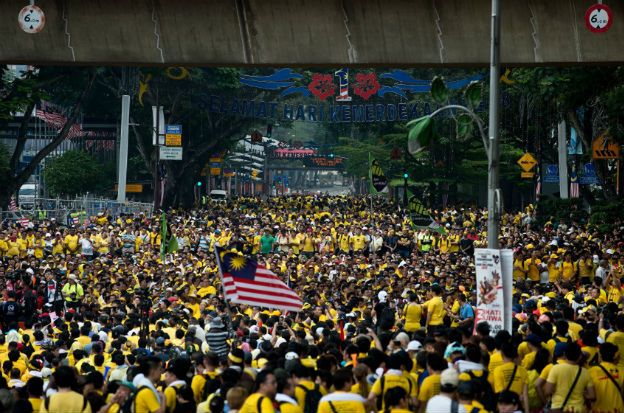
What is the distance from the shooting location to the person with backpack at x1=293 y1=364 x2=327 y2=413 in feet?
32.8

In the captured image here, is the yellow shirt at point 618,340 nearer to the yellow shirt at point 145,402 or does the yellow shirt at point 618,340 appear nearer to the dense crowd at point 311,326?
the dense crowd at point 311,326

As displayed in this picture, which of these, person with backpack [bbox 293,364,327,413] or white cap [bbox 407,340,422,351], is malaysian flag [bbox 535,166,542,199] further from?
person with backpack [bbox 293,364,327,413]

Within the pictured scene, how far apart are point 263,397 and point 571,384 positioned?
10.2 ft

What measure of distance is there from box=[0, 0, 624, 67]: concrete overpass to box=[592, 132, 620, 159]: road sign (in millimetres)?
16298

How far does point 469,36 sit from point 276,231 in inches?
804

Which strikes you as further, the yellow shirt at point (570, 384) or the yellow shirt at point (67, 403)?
the yellow shirt at point (570, 384)

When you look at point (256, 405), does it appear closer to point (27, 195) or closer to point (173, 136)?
point (173, 136)

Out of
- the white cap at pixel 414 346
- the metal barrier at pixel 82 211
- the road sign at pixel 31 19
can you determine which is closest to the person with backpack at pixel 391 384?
the white cap at pixel 414 346

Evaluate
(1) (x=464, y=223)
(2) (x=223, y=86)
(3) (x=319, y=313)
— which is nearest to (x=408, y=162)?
(2) (x=223, y=86)

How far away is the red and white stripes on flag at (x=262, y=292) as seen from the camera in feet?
47.7

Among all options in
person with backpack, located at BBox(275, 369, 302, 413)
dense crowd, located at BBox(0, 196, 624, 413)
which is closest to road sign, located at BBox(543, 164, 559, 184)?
dense crowd, located at BBox(0, 196, 624, 413)

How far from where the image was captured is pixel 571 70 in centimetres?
2902

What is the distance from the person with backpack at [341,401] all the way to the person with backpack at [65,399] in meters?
2.12

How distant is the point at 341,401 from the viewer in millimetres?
8930
